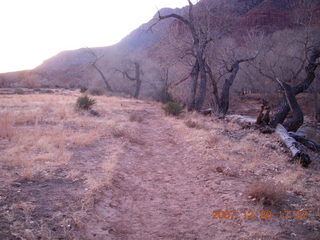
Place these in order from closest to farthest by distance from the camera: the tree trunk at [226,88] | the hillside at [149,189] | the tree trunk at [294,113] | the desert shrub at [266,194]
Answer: the hillside at [149,189] → the desert shrub at [266,194] → the tree trunk at [294,113] → the tree trunk at [226,88]

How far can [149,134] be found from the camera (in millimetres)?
9547

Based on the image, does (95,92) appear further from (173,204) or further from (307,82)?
(173,204)

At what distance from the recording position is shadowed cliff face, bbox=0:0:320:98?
19237 millimetres

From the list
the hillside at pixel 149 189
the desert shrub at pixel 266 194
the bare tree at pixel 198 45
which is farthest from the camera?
the bare tree at pixel 198 45

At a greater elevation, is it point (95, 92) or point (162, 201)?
point (95, 92)

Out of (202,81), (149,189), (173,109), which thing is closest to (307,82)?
(202,81)

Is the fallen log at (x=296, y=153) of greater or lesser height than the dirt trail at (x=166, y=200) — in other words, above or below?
below

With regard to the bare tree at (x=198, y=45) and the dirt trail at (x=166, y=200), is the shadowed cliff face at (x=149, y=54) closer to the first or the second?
the bare tree at (x=198, y=45)

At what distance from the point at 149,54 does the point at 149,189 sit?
134ft
